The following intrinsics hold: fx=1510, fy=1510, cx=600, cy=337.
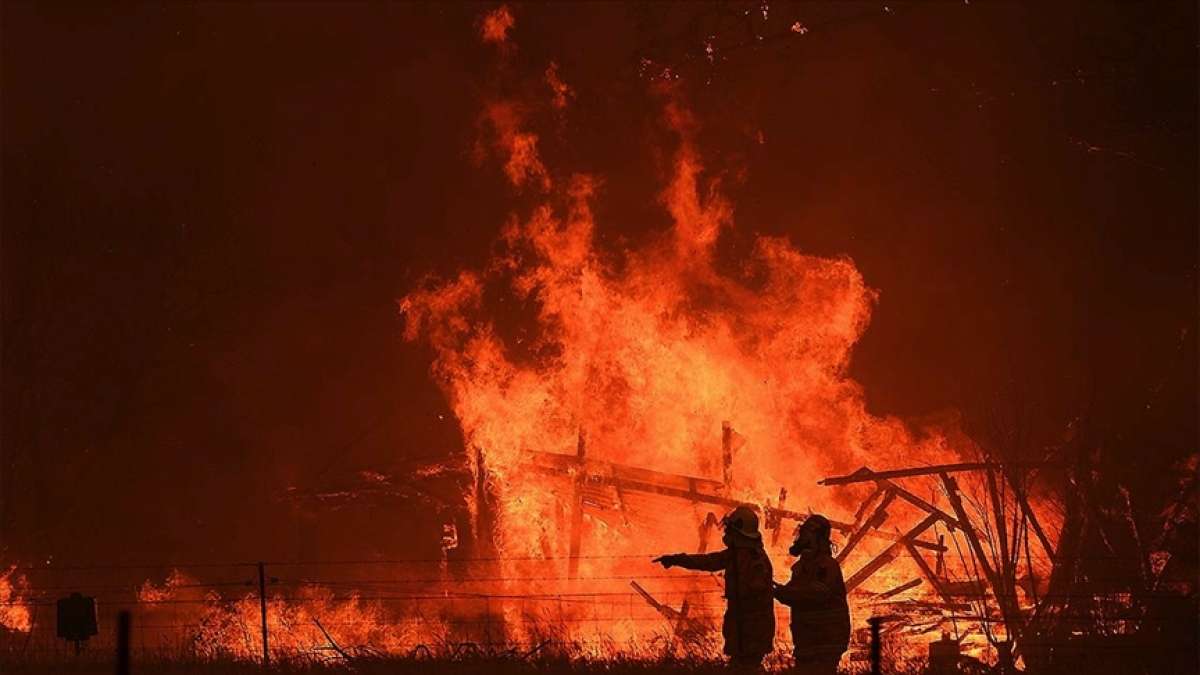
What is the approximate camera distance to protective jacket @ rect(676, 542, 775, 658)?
13.6m

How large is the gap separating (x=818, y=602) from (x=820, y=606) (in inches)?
2.2

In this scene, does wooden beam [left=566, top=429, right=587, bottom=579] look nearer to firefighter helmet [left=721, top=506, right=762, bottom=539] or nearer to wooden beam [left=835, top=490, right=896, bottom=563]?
wooden beam [left=835, top=490, right=896, bottom=563]

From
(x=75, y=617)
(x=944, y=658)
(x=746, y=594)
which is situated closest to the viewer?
(x=746, y=594)

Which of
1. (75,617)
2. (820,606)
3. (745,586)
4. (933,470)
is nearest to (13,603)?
(75,617)

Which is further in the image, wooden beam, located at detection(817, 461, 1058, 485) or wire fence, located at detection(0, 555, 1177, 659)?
wire fence, located at detection(0, 555, 1177, 659)

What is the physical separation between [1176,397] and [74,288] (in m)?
20.5

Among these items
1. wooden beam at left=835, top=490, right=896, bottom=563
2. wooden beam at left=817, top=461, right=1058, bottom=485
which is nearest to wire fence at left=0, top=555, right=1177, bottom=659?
wooden beam at left=835, top=490, right=896, bottom=563

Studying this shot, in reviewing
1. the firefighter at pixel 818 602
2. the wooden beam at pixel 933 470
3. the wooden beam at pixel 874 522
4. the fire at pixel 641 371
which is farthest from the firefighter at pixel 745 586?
the fire at pixel 641 371

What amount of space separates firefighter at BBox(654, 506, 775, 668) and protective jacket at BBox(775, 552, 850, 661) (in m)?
0.22

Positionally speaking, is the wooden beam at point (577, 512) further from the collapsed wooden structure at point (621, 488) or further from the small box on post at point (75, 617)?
the small box on post at point (75, 617)

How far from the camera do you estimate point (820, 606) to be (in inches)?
541

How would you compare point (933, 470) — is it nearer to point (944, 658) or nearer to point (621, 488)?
point (944, 658)

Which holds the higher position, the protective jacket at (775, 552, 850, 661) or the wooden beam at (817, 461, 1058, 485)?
the wooden beam at (817, 461, 1058, 485)

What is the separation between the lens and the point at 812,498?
2475 cm
